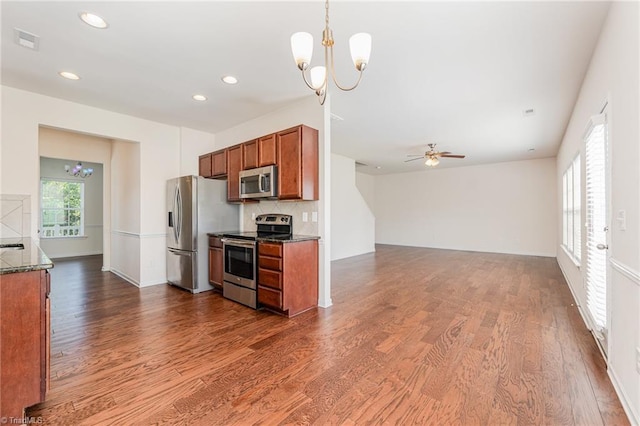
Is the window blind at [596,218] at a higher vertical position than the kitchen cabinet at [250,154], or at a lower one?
lower

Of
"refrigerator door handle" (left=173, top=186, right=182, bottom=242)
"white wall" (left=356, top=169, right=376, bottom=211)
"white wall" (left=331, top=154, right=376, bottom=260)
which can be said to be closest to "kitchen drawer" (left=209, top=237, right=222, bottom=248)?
"refrigerator door handle" (left=173, top=186, right=182, bottom=242)

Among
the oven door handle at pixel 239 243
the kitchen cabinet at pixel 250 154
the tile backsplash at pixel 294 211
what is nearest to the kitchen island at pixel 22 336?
the oven door handle at pixel 239 243

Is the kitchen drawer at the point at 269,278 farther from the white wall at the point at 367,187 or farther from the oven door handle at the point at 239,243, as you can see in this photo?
the white wall at the point at 367,187

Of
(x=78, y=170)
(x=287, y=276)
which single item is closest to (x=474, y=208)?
(x=287, y=276)

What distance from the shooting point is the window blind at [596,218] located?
2318 millimetres

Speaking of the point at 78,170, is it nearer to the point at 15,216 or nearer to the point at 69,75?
the point at 15,216

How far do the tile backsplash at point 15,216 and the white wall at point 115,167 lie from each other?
2.4 inches

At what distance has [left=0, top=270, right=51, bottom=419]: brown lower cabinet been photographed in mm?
1506

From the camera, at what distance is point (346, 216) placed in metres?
7.48

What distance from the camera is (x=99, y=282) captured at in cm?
473

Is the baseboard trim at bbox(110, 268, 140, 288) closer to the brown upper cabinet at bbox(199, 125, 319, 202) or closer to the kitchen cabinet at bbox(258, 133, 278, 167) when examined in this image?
the brown upper cabinet at bbox(199, 125, 319, 202)

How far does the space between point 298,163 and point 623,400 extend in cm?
322

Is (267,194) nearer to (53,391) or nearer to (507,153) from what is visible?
(53,391)

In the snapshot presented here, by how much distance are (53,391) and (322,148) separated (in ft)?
10.3
